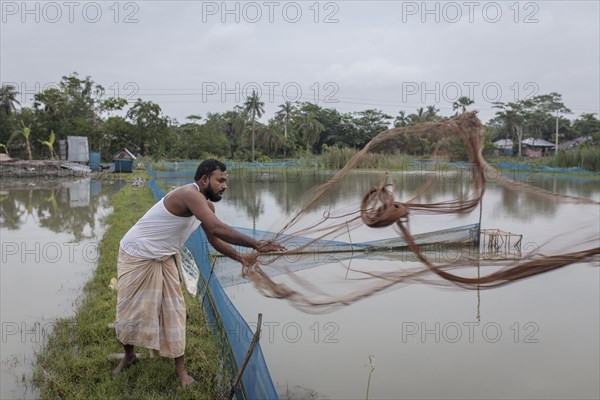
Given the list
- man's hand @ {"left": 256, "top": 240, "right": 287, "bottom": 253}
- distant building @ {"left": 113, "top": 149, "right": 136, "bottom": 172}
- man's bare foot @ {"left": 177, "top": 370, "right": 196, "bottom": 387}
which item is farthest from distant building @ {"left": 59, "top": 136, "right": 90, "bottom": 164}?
man's hand @ {"left": 256, "top": 240, "right": 287, "bottom": 253}

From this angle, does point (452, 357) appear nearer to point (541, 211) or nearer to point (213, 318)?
point (213, 318)

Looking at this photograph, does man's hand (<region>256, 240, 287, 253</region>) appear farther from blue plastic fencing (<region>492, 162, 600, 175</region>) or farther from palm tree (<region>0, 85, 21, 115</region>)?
palm tree (<region>0, 85, 21, 115</region>)

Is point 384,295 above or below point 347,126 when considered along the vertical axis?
below

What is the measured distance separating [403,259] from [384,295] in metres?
1.83

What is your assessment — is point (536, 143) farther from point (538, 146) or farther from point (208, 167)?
point (208, 167)

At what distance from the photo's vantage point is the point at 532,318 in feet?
19.5

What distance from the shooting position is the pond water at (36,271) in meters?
4.57

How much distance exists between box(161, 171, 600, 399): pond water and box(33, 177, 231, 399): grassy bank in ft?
2.08

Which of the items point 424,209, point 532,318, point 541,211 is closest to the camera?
point 424,209

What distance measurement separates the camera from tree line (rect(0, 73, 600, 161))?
38.6 meters

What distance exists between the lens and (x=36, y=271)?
7.65 metres

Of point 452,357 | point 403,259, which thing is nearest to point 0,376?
point 452,357

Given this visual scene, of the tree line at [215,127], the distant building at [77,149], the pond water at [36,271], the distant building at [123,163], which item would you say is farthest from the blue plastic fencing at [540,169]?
the distant building at [77,149]

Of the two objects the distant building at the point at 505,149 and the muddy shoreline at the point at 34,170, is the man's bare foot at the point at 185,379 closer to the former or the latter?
the muddy shoreline at the point at 34,170
